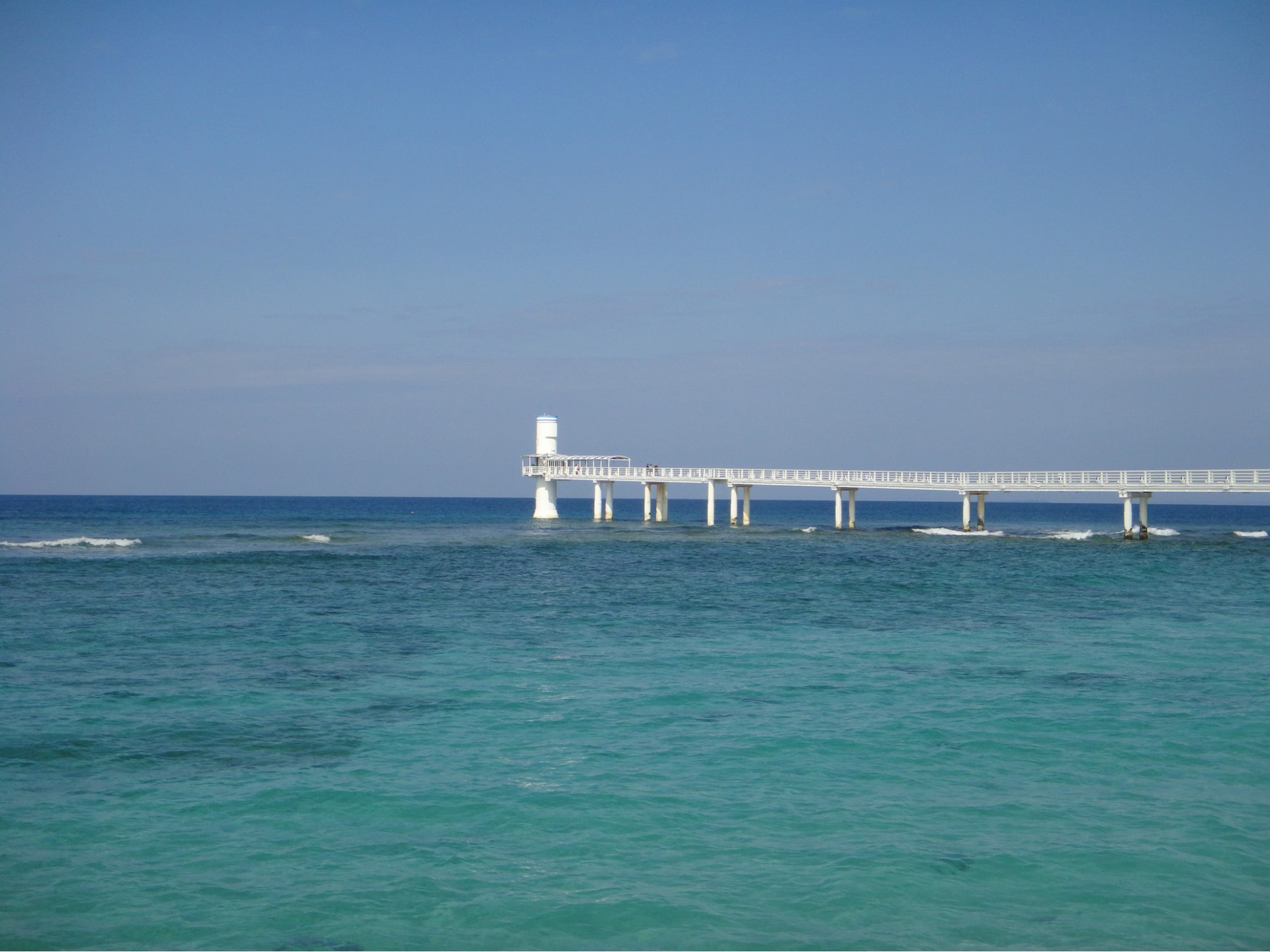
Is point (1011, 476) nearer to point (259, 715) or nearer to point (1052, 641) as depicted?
point (1052, 641)

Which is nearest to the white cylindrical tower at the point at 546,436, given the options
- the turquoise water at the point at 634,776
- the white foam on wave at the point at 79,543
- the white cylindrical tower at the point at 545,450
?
the white cylindrical tower at the point at 545,450

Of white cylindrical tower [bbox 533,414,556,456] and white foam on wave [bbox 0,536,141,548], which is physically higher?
white cylindrical tower [bbox 533,414,556,456]

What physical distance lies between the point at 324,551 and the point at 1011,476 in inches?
1199

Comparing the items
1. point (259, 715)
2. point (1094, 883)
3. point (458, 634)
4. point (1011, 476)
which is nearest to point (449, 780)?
point (259, 715)

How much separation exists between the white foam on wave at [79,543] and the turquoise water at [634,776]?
2131 centimetres

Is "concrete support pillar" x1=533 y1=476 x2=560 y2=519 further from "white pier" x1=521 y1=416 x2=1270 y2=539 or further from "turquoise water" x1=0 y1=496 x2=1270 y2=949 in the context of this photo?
"turquoise water" x1=0 y1=496 x2=1270 y2=949

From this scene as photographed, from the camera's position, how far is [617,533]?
5500 centimetres

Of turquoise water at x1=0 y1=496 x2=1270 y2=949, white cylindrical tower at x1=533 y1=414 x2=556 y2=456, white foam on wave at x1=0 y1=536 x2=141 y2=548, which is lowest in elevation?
turquoise water at x1=0 y1=496 x2=1270 y2=949

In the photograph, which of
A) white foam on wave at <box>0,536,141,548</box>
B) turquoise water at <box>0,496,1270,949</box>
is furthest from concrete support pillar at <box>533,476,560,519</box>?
turquoise water at <box>0,496,1270,949</box>

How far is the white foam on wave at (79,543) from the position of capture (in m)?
42.8

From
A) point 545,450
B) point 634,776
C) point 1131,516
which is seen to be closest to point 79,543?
point 545,450

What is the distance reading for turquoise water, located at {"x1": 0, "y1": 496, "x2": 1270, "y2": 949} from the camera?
24.6 ft

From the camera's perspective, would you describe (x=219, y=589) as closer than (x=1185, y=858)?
No

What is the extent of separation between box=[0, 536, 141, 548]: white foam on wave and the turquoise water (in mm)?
21310
